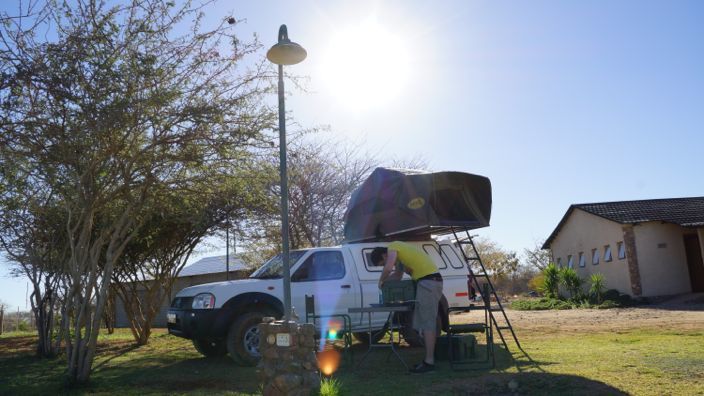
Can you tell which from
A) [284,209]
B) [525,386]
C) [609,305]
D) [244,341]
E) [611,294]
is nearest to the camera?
[525,386]

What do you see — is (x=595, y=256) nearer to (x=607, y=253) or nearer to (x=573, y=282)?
(x=607, y=253)

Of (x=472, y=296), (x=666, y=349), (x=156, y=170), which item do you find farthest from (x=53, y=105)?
(x=666, y=349)

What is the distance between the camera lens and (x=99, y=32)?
699cm

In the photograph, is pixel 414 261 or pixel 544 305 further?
pixel 544 305

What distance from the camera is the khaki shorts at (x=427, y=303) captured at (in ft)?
24.7

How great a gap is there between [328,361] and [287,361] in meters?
2.88

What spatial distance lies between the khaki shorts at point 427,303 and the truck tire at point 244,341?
274cm

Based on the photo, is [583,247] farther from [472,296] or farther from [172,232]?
[172,232]

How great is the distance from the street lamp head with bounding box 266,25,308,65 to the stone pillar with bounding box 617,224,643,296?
18858 millimetres

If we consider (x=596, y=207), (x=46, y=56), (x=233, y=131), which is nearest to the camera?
(x=46, y=56)

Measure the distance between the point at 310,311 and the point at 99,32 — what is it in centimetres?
469

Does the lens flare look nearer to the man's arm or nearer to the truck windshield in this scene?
the man's arm

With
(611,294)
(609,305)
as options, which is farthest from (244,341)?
(611,294)

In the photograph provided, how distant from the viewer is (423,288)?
25.0ft
